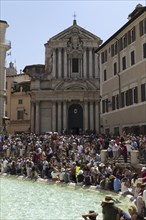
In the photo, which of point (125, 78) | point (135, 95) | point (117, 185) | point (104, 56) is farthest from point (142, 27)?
point (117, 185)

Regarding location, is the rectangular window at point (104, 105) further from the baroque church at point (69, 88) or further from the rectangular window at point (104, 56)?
the baroque church at point (69, 88)

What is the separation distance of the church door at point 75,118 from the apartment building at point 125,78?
506 inches

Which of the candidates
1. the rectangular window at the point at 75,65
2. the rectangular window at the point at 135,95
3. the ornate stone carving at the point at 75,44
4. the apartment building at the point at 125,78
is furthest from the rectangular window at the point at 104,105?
the ornate stone carving at the point at 75,44

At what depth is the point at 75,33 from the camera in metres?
52.6

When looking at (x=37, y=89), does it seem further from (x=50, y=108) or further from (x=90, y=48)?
(x=90, y=48)

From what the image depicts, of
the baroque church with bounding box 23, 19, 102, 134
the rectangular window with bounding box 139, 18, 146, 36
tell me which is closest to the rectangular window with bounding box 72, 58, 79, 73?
the baroque church with bounding box 23, 19, 102, 134

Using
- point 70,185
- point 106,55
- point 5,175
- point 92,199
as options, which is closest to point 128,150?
point 70,185

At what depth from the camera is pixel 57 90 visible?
50.5 metres

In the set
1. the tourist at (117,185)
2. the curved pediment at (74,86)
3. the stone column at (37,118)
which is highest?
the curved pediment at (74,86)

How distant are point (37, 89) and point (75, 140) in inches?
851

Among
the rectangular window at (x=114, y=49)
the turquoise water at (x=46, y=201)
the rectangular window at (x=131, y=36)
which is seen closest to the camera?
the turquoise water at (x=46, y=201)

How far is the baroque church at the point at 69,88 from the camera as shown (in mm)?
50688

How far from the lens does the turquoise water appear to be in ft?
48.6

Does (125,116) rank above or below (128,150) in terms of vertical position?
above
